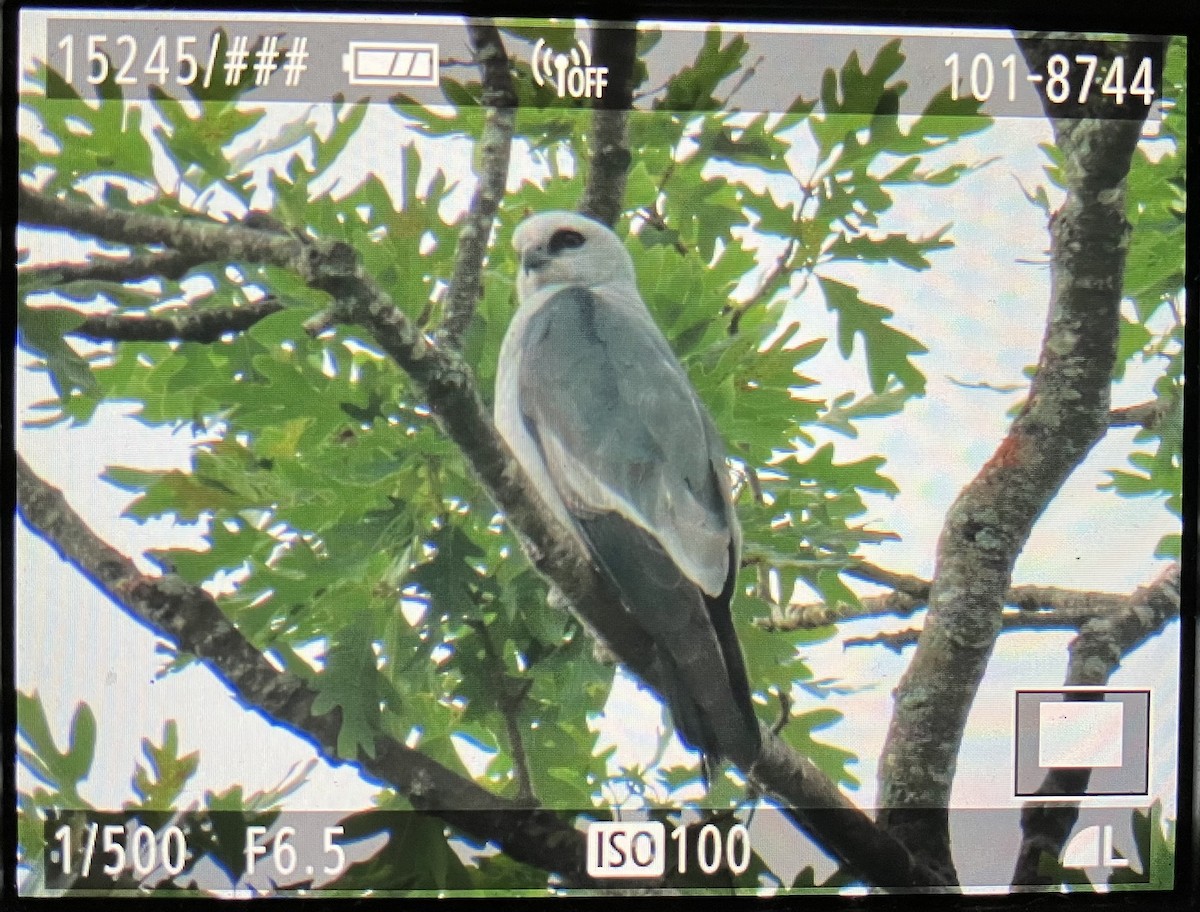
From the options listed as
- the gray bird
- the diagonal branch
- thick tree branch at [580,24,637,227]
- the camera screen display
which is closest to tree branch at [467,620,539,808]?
the camera screen display

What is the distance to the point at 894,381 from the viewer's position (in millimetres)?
756

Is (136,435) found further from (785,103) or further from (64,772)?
(785,103)

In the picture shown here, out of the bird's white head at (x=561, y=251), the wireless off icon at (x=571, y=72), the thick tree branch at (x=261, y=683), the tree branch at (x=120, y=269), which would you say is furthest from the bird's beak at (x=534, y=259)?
the thick tree branch at (x=261, y=683)

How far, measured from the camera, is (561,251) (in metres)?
0.75

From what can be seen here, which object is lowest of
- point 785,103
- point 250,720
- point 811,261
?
point 250,720

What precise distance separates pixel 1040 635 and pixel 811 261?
34 cm

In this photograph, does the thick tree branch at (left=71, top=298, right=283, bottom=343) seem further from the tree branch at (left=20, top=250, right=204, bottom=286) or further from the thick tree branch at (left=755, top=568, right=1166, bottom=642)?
the thick tree branch at (left=755, top=568, right=1166, bottom=642)

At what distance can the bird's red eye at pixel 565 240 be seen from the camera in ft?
2.44

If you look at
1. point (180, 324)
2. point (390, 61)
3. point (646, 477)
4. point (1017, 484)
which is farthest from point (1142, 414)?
point (180, 324)

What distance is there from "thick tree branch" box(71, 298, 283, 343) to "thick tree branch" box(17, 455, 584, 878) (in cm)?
12

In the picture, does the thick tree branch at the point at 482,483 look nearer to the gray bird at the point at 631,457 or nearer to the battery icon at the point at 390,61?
the gray bird at the point at 631,457

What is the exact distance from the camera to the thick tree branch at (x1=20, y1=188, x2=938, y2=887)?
731 millimetres

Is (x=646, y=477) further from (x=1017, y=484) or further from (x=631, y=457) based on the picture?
(x=1017, y=484)

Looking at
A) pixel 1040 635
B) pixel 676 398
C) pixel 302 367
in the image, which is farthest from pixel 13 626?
pixel 1040 635
